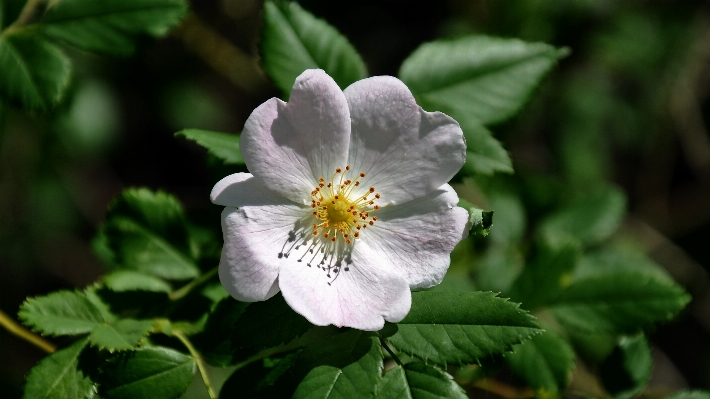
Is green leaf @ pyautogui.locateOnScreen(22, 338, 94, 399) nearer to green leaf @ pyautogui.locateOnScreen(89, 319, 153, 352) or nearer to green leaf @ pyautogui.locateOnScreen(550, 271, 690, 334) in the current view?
green leaf @ pyautogui.locateOnScreen(89, 319, 153, 352)

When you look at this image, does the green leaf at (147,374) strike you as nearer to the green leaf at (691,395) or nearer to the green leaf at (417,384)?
the green leaf at (417,384)

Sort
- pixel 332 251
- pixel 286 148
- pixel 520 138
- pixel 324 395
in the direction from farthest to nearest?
pixel 520 138 < pixel 332 251 < pixel 286 148 < pixel 324 395

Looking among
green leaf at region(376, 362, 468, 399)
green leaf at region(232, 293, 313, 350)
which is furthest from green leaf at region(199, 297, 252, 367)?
green leaf at region(376, 362, 468, 399)

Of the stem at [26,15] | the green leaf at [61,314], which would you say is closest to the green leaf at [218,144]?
the green leaf at [61,314]

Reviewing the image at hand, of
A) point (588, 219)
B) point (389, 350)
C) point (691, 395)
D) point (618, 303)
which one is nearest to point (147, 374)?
point (389, 350)

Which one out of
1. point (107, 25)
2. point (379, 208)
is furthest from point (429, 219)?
point (107, 25)

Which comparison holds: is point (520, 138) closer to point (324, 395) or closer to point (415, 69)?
point (415, 69)

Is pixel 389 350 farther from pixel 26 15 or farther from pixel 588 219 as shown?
pixel 26 15
